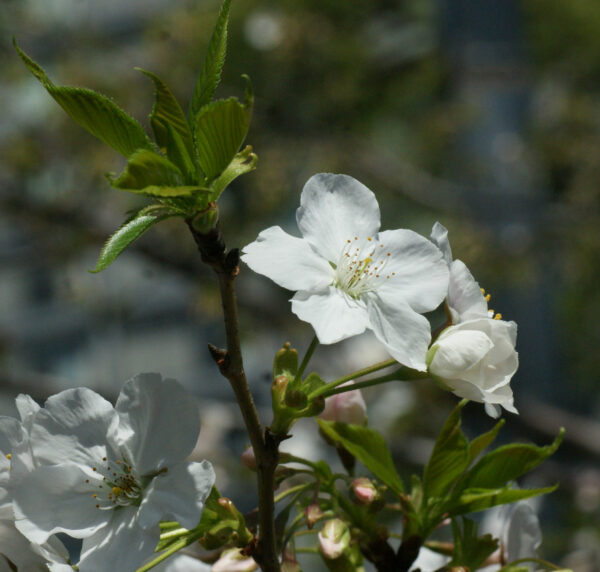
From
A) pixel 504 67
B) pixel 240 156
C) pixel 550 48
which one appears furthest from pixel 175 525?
pixel 550 48

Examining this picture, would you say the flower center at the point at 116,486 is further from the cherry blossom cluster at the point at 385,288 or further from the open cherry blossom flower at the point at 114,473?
the cherry blossom cluster at the point at 385,288

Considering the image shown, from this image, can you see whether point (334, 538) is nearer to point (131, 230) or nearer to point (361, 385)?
point (361, 385)

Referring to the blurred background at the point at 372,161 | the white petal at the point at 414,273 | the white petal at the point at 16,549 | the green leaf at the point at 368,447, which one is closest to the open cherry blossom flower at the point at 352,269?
the white petal at the point at 414,273

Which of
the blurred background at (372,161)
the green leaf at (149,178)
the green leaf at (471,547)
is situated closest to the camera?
the green leaf at (149,178)

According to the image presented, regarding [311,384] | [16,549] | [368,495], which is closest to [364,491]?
[368,495]

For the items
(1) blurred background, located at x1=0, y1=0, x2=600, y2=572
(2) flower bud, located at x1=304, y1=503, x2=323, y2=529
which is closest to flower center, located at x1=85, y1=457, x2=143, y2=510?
(2) flower bud, located at x1=304, y1=503, x2=323, y2=529

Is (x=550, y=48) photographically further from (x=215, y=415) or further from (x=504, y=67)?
(x=215, y=415)
